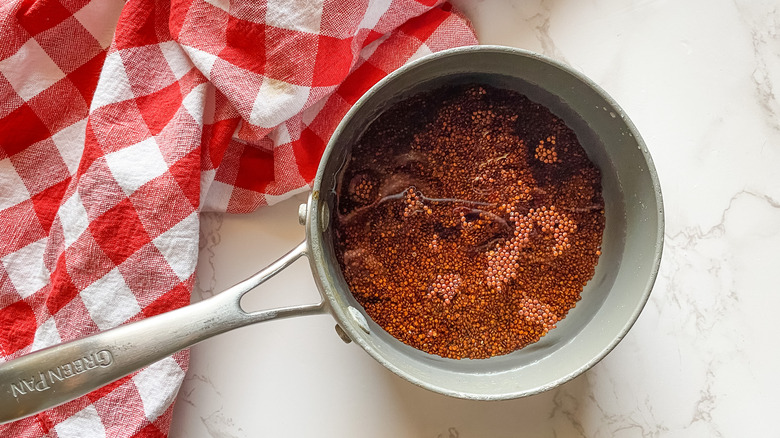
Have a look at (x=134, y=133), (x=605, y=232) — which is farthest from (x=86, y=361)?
(x=605, y=232)

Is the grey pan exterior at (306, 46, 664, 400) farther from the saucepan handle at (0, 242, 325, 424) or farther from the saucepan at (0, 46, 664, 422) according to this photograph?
the saucepan handle at (0, 242, 325, 424)

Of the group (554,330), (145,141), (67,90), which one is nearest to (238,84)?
(145,141)

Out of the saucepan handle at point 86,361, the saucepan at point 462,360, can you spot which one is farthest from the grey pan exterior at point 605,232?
the saucepan handle at point 86,361

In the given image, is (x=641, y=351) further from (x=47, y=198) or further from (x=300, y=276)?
(x=47, y=198)

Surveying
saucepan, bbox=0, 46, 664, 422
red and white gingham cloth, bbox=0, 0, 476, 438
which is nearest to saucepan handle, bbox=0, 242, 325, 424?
saucepan, bbox=0, 46, 664, 422

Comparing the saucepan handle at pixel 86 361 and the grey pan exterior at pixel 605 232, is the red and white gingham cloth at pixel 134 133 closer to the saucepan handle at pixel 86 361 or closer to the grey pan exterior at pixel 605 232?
the grey pan exterior at pixel 605 232

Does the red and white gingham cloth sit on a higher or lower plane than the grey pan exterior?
higher
